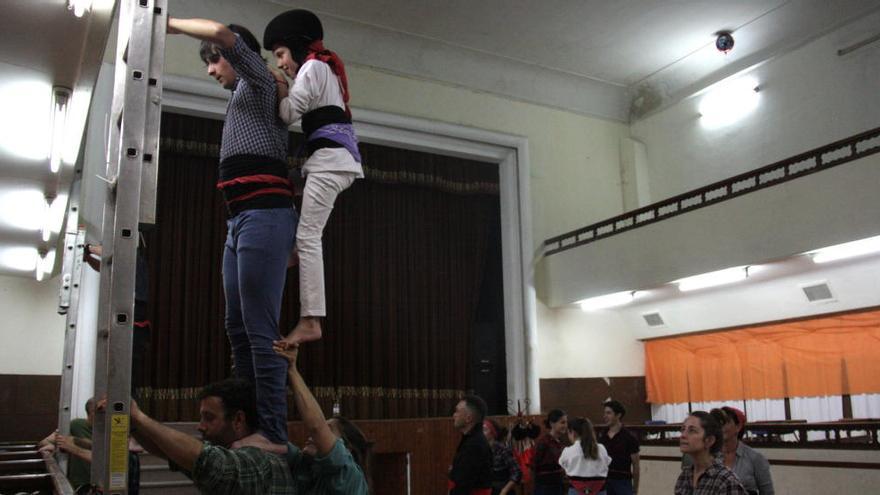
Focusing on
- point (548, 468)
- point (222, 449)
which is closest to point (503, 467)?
point (548, 468)

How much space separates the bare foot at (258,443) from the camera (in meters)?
2.47

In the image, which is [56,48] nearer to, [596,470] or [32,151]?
[32,151]

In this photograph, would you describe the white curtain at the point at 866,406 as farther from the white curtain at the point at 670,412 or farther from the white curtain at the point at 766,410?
the white curtain at the point at 670,412

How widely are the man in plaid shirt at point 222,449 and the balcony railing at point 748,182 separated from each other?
912 cm

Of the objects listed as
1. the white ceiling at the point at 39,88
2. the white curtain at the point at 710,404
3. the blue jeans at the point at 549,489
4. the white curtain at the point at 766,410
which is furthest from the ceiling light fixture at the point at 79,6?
the white curtain at the point at 710,404

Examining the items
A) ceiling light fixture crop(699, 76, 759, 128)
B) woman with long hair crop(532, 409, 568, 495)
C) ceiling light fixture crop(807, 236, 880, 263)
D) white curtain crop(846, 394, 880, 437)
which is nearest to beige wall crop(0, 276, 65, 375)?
woman with long hair crop(532, 409, 568, 495)

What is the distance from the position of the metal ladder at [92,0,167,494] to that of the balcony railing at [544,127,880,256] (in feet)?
30.8

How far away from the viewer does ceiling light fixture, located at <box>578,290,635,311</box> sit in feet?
44.3

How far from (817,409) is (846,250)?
2.87m

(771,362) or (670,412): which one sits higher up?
(771,362)

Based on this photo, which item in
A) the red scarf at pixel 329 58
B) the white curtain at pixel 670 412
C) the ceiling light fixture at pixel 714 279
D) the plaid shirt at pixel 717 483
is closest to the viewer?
the red scarf at pixel 329 58

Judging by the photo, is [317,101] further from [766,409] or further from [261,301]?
[766,409]

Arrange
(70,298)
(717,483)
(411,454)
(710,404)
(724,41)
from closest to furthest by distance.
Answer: (70,298) < (717,483) < (411,454) < (724,41) < (710,404)

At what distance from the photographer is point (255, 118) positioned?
2760 mm
